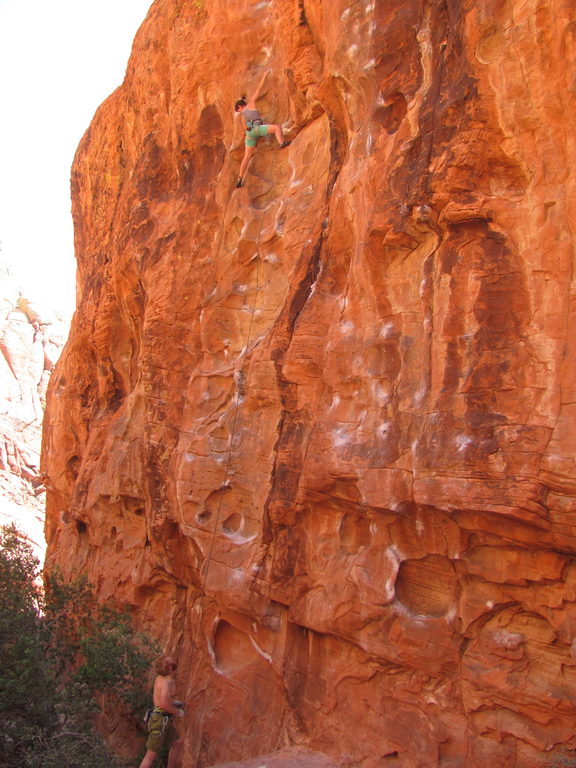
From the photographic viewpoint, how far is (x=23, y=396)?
129ft

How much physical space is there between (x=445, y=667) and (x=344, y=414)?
8.31 ft

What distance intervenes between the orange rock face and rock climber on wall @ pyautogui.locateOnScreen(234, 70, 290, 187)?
0.18 meters

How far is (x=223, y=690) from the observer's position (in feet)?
25.7

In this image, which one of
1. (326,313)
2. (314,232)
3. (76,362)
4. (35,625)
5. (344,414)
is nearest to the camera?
(344,414)

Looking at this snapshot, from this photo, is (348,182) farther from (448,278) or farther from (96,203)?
(96,203)

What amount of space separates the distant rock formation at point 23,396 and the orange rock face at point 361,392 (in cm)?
2068

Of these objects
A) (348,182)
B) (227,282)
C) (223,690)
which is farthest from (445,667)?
(227,282)

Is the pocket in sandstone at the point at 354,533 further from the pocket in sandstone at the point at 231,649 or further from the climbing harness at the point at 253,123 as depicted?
the climbing harness at the point at 253,123

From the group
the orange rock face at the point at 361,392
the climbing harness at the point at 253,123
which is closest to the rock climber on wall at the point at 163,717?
the orange rock face at the point at 361,392

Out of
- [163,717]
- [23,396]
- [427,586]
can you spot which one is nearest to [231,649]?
[163,717]

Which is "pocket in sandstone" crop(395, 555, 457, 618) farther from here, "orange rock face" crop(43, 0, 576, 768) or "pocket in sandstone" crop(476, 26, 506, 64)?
"pocket in sandstone" crop(476, 26, 506, 64)

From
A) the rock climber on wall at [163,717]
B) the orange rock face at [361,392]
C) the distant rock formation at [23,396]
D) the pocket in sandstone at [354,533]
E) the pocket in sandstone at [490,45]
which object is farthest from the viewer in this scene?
the distant rock formation at [23,396]

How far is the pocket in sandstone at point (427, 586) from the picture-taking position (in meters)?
5.78

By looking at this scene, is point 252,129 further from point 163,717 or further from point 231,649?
point 163,717
